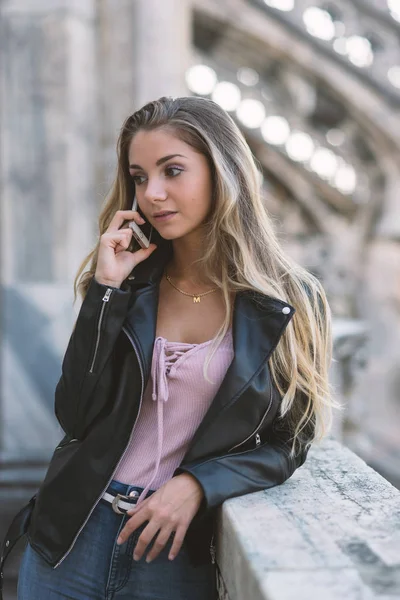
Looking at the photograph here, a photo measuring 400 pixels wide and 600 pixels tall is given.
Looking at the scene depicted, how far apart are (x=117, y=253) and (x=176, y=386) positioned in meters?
0.42

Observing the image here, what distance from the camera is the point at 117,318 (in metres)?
1.93

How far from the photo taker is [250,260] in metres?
2.06

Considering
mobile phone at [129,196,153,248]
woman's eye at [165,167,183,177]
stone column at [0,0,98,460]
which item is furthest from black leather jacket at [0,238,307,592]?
stone column at [0,0,98,460]

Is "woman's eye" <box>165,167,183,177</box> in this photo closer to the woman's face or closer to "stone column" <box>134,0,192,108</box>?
the woman's face

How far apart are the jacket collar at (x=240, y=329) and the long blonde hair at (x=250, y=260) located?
4 centimetres

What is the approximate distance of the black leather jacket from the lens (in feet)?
6.00

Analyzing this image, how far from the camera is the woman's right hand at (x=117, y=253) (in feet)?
6.63

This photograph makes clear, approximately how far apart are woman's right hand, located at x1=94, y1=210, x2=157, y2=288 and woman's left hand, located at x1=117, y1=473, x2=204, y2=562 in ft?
1.85

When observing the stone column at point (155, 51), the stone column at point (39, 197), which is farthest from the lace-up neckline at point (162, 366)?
the stone column at point (155, 51)

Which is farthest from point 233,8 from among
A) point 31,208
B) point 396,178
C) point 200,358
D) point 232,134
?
point 200,358

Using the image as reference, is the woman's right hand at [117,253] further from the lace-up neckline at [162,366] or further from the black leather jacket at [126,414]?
the lace-up neckline at [162,366]

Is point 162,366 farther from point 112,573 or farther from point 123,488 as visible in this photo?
point 112,573

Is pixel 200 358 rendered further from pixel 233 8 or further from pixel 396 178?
pixel 396 178

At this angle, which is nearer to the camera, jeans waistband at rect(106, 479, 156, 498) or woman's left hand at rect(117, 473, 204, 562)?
woman's left hand at rect(117, 473, 204, 562)
